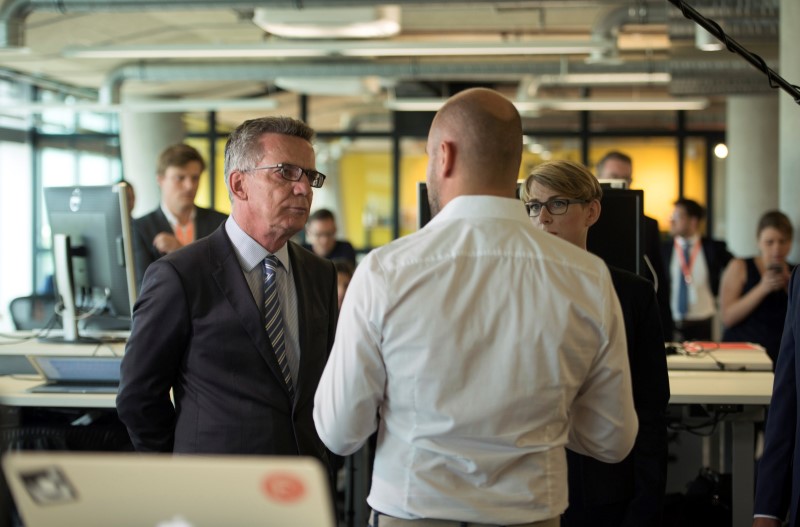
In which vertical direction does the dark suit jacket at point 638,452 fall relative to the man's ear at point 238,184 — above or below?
below

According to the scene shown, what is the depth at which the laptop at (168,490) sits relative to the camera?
1073 millimetres

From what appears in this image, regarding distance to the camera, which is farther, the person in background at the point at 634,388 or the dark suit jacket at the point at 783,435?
Result: the person in background at the point at 634,388

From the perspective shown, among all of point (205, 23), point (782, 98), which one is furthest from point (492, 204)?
point (205, 23)

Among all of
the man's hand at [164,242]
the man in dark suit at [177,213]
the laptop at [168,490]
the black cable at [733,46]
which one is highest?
the black cable at [733,46]

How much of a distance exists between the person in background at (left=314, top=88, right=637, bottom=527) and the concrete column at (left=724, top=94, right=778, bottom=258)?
9.56 metres

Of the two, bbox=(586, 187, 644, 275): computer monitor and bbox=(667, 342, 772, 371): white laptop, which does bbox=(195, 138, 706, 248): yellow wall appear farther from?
bbox=(586, 187, 644, 275): computer monitor

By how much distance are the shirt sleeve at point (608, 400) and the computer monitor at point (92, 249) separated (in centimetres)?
248

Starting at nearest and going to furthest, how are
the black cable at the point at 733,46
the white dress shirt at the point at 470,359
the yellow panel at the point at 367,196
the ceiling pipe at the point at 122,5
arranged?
the white dress shirt at the point at 470,359 < the black cable at the point at 733,46 < the ceiling pipe at the point at 122,5 < the yellow panel at the point at 367,196

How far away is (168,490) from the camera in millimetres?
1112

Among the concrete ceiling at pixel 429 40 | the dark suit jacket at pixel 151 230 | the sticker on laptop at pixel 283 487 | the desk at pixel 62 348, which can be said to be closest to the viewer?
the sticker on laptop at pixel 283 487

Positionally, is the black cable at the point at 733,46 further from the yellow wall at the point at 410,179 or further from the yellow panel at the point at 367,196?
the yellow panel at the point at 367,196

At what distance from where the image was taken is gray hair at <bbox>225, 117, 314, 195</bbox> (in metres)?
2.44

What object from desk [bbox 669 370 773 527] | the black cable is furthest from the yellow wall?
the black cable

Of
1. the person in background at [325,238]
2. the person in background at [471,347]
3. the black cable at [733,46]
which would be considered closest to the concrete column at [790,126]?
the person in background at [325,238]
